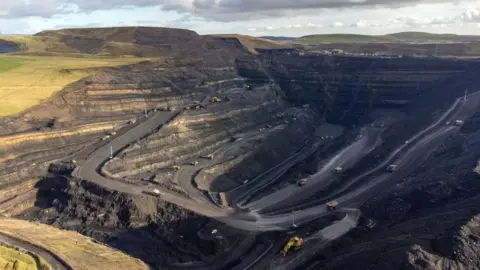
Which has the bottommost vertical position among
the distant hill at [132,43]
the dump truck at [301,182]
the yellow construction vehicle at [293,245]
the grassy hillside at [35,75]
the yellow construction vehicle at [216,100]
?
the dump truck at [301,182]

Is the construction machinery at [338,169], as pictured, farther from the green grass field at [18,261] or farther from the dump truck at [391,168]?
the green grass field at [18,261]

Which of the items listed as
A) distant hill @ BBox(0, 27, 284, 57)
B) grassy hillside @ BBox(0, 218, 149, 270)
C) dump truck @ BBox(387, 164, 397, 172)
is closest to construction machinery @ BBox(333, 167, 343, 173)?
dump truck @ BBox(387, 164, 397, 172)

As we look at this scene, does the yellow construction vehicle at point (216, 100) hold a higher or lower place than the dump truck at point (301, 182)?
higher

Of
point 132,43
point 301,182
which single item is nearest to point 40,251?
point 301,182

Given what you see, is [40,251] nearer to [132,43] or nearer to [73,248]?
[73,248]

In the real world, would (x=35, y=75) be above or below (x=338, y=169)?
above

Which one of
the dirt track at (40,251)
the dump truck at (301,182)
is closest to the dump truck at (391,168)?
the dump truck at (301,182)
